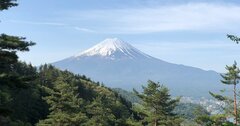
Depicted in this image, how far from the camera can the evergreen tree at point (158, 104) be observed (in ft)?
125

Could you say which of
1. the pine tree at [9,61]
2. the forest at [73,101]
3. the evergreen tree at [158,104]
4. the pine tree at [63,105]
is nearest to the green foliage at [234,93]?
the forest at [73,101]

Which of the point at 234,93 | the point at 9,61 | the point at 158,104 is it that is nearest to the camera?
the point at 9,61

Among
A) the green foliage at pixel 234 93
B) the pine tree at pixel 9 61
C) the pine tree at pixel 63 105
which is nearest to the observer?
the pine tree at pixel 9 61

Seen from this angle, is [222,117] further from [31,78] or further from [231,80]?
[31,78]

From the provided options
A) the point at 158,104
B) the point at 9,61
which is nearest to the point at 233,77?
the point at 158,104

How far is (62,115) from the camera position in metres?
30.4

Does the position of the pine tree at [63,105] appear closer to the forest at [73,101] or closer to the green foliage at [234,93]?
the forest at [73,101]

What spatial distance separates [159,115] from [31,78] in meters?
22.6

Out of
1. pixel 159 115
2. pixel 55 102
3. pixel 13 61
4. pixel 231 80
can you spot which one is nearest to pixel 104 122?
pixel 159 115

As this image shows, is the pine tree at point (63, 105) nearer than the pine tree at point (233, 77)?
Yes

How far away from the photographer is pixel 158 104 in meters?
39.0

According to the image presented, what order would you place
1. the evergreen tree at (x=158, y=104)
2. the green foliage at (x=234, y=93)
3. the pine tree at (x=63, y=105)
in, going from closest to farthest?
the pine tree at (x=63, y=105) < the evergreen tree at (x=158, y=104) < the green foliage at (x=234, y=93)

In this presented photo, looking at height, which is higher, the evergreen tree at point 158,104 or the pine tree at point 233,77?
the pine tree at point 233,77

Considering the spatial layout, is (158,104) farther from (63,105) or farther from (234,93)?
(63,105)
